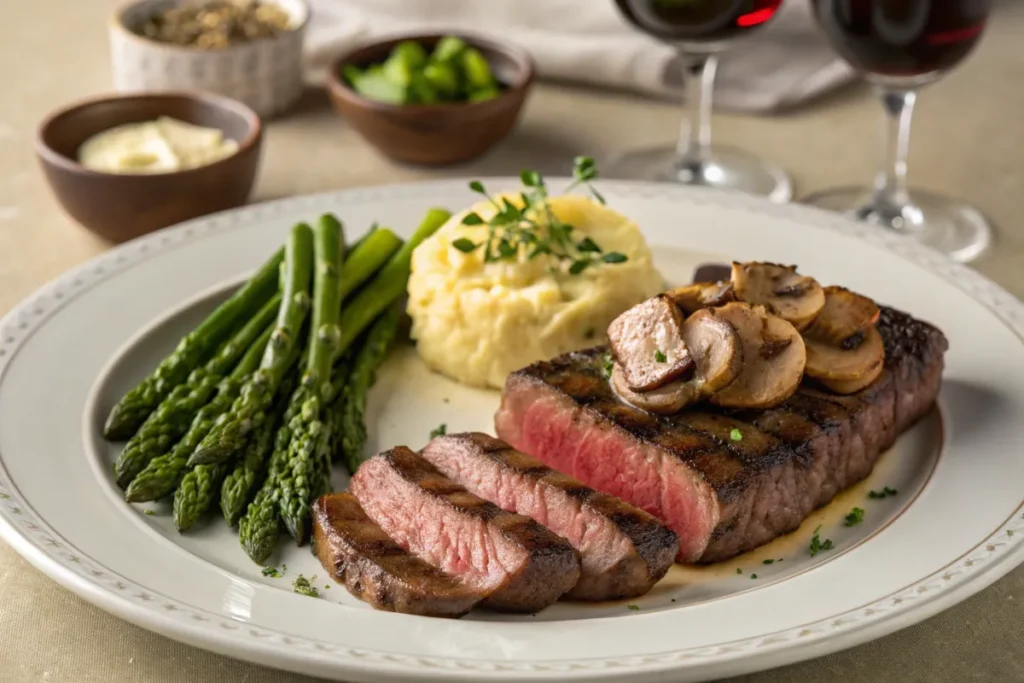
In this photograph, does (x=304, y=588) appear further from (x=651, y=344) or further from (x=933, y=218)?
(x=933, y=218)

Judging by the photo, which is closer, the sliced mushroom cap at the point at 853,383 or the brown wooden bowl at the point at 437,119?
the sliced mushroom cap at the point at 853,383

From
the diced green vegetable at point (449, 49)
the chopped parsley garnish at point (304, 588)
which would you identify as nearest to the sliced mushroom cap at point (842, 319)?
the chopped parsley garnish at point (304, 588)

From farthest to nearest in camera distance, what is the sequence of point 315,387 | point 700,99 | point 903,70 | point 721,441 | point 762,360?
point 700,99 → point 903,70 → point 315,387 → point 762,360 → point 721,441

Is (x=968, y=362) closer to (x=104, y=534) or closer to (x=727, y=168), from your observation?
(x=727, y=168)

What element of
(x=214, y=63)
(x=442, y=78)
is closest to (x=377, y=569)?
→ (x=442, y=78)

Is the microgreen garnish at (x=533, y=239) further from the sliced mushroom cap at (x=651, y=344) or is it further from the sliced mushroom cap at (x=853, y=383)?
the sliced mushroom cap at (x=853, y=383)

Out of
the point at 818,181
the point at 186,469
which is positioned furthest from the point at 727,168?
the point at 186,469
